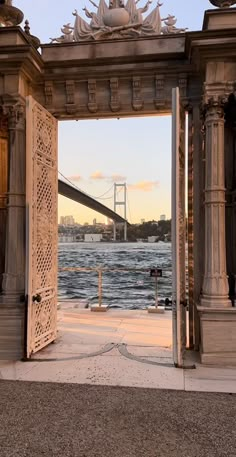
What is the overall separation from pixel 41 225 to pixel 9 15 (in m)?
2.50

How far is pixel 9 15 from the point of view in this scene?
15.5 feet

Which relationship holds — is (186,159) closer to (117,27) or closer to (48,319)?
(117,27)

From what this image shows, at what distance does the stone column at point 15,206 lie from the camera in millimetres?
4379

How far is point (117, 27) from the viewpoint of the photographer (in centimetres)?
464

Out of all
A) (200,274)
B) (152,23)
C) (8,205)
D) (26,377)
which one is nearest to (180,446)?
(26,377)

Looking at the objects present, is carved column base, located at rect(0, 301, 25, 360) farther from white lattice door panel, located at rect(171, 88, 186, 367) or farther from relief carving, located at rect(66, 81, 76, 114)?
relief carving, located at rect(66, 81, 76, 114)

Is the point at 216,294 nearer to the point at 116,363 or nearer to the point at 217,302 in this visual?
the point at 217,302

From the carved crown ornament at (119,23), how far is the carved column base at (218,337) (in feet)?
10.4

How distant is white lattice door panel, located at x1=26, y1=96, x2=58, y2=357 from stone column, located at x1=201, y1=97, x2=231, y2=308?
1769mm

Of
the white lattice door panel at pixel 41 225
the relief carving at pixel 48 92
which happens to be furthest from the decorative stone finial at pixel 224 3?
the white lattice door panel at pixel 41 225

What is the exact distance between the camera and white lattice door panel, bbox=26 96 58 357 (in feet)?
13.6

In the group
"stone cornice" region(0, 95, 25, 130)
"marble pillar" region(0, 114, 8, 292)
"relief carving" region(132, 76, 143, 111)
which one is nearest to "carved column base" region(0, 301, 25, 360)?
"marble pillar" region(0, 114, 8, 292)

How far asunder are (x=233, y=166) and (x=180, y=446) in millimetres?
3009

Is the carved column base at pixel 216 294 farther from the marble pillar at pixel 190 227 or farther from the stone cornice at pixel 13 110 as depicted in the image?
the stone cornice at pixel 13 110
